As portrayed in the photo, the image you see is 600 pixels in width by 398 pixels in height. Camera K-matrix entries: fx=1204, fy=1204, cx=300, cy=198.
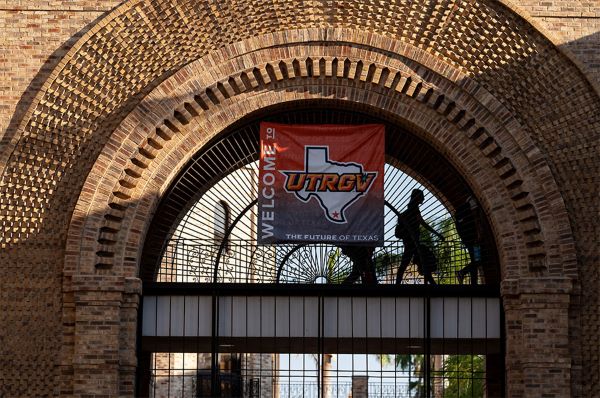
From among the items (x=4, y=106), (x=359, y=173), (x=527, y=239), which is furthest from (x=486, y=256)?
(x=4, y=106)

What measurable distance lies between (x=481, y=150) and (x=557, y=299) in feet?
7.66

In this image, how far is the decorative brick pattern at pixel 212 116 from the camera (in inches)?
648

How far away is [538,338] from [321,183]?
375 cm

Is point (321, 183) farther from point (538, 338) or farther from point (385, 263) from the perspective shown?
point (538, 338)

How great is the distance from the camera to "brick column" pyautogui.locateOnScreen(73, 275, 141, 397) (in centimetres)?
1608

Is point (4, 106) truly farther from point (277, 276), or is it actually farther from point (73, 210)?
point (277, 276)

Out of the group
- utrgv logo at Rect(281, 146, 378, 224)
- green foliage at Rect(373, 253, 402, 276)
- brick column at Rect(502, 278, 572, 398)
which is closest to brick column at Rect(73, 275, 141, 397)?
utrgv logo at Rect(281, 146, 378, 224)

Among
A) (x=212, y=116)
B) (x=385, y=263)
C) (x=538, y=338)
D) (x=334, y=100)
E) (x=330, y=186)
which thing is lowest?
(x=538, y=338)

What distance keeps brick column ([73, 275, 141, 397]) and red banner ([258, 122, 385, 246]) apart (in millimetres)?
2213

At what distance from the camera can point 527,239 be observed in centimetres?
1670

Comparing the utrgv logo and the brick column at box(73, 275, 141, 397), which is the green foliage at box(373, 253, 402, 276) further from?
the brick column at box(73, 275, 141, 397)

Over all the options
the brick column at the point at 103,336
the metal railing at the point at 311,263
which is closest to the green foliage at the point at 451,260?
the metal railing at the point at 311,263

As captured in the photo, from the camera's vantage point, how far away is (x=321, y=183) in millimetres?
17344

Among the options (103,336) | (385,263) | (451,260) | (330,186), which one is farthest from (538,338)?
(103,336)
